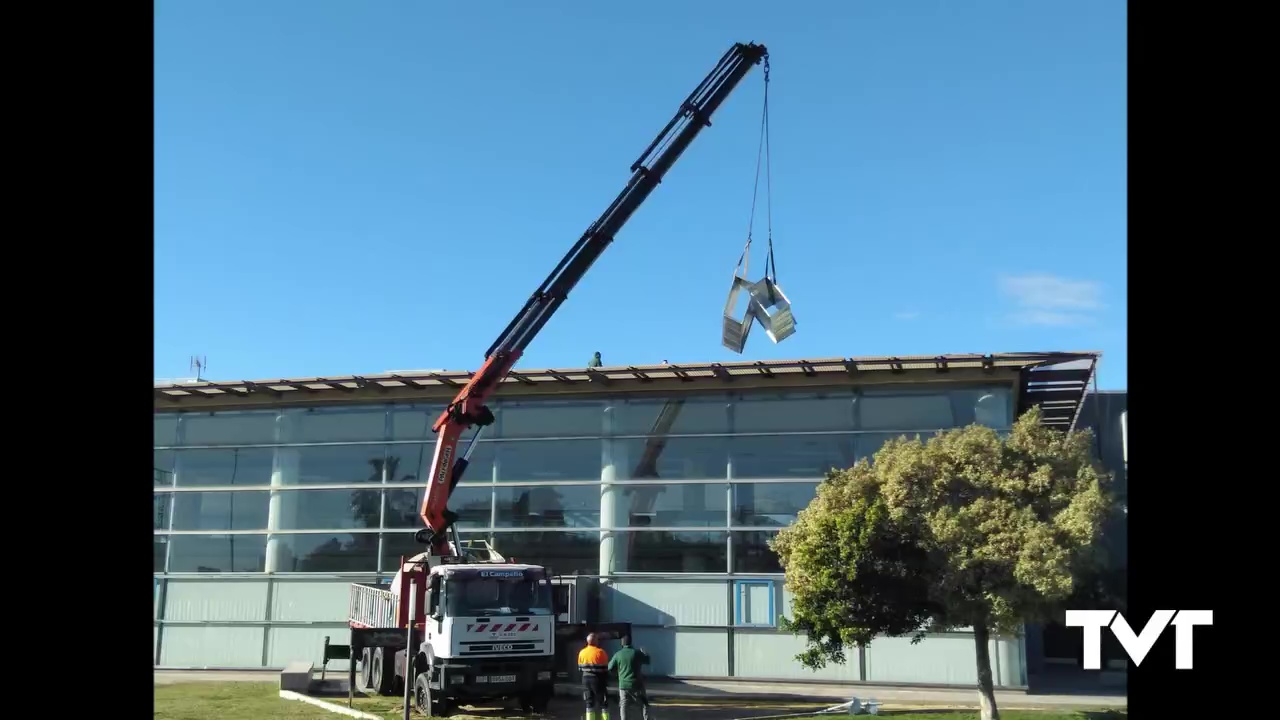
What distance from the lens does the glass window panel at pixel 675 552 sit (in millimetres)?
26312

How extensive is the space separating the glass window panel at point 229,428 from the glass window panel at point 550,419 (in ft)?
22.0

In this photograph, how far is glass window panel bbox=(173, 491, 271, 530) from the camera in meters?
29.5

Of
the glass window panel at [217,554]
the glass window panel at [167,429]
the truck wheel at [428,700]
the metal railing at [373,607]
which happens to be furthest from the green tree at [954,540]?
the glass window panel at [167,429]

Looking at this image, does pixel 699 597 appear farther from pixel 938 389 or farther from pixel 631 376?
pixel 938 389

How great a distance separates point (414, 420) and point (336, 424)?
7.48 feet

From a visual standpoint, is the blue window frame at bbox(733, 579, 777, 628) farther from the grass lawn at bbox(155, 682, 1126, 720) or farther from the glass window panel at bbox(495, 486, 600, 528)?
the glass window panel at bbox(495, 486, 600, 528)

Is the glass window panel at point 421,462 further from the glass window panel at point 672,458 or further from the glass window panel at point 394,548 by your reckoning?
the glass window panel at point 672,458

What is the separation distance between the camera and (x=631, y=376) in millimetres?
27000

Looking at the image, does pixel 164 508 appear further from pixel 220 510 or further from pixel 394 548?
pixel 394 548

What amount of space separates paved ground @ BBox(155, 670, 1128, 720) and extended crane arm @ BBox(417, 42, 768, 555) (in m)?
4.66

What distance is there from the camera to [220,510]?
29812 mm

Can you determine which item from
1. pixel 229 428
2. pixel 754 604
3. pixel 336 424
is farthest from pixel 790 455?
pixel 229 428
